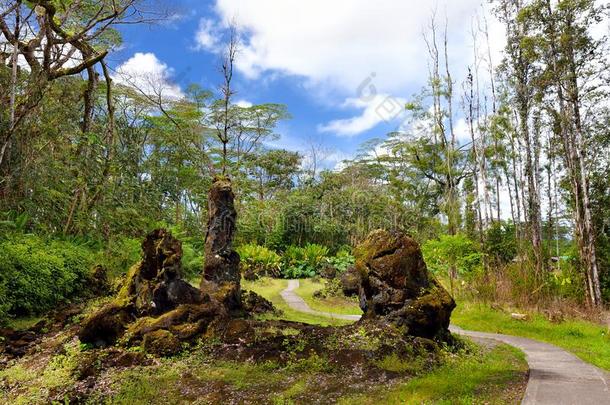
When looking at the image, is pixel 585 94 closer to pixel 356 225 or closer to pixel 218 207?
pixel 218 207

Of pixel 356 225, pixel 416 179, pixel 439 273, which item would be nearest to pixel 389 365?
pixel 439 273

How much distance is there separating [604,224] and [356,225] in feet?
41.6

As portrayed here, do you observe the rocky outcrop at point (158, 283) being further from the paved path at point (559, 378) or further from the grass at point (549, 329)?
the grass at point (549, 329)

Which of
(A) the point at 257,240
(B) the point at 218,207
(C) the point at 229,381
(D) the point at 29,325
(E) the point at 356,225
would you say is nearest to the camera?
(C) the point at 229,381

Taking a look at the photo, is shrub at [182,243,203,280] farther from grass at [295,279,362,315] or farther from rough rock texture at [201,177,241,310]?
rough rock texture at [201,177,241,310]

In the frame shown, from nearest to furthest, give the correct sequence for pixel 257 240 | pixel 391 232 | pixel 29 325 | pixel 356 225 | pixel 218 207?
1. pixel 391 232
2. pixel 29 325
3. pixel 218 207
4. pixel 257 240
5. pixel 356 225

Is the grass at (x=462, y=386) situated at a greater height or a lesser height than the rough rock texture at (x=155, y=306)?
lesser

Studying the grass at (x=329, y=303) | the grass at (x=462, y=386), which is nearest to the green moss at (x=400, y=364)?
the grass at (x=462, y=386)

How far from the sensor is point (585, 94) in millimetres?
9258

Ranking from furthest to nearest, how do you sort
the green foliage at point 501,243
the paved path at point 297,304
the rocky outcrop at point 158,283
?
the green foliage at point 501,243, the paved path at point 297,304, the rocky outcrop at point 158,283

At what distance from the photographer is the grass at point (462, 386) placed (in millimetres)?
3662

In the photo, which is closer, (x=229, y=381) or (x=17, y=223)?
(x=229, y=381)

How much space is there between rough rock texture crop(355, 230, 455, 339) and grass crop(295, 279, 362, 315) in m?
4.20

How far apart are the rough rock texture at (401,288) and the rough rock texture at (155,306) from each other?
2019 millimetres
